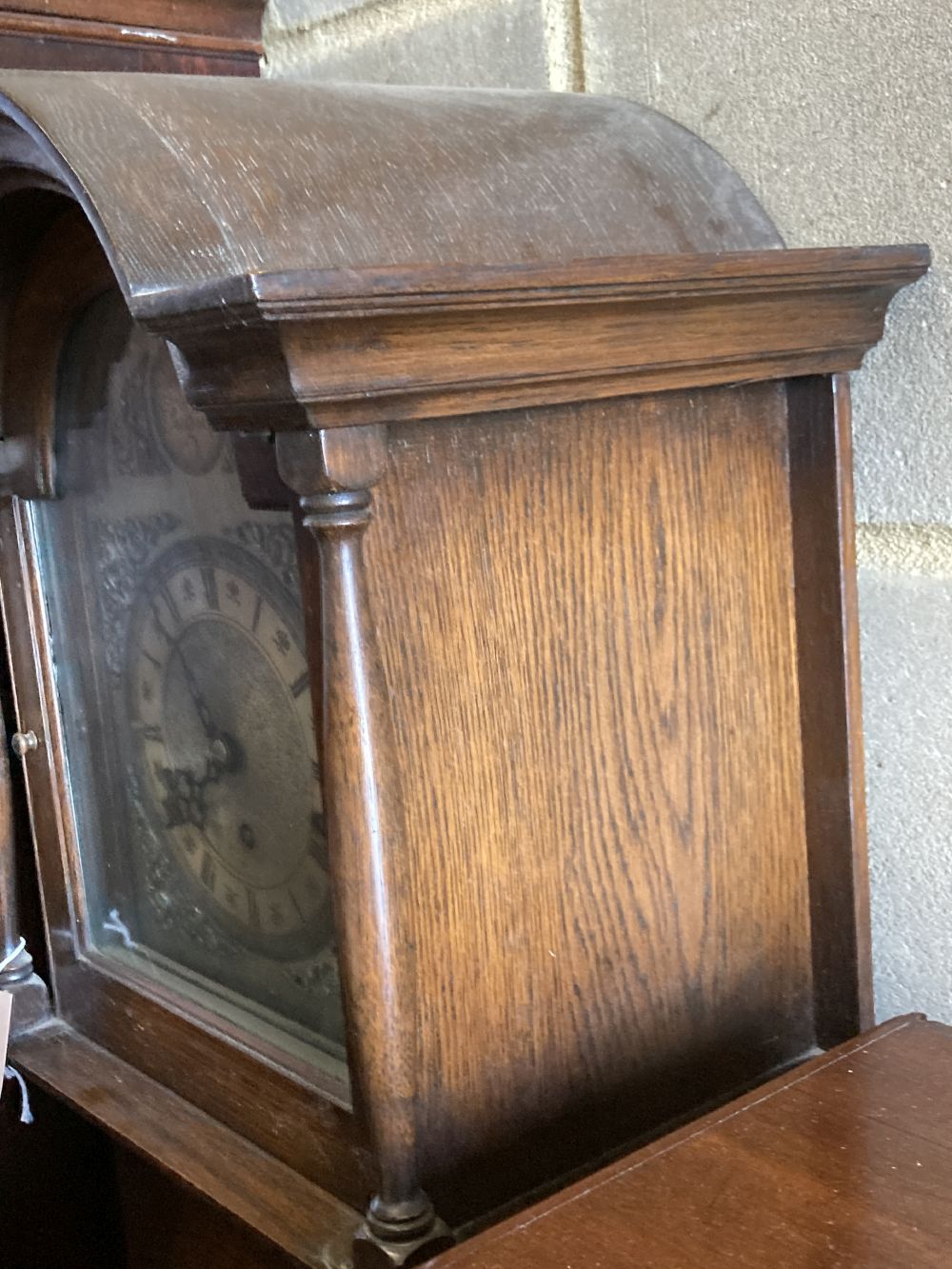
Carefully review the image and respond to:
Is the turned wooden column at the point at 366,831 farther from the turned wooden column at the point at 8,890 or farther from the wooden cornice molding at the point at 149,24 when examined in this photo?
the wooden cornice molding at the point at 149,24

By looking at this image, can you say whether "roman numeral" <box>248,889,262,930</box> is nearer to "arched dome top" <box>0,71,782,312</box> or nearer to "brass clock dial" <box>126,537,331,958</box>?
"brass clock dial" <box>126,537,331,958</box>

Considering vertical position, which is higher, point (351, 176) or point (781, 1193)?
point (351, 176)

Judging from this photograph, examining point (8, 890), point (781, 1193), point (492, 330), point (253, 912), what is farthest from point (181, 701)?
point (781, 1193)

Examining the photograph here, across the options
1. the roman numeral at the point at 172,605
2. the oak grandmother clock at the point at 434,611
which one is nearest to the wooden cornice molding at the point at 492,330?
the oak grandmother clock at the point at 434,611

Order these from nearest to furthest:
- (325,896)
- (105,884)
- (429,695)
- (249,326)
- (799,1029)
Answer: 1. (249,326)
2. (429,695)
3. (325,896)
4. (799,1029)
5. (105,884)

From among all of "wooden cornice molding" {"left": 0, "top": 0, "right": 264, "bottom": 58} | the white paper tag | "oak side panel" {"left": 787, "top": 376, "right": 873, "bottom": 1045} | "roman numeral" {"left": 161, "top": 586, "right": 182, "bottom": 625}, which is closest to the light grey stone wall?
"oak side panel" {"left": 787, "top": 376, "right": 873, "bottom": 1045}

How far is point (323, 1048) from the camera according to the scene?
84cm

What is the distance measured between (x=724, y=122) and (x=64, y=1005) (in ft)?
2.78

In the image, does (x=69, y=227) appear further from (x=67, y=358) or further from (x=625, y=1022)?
(x=625, y=1022)

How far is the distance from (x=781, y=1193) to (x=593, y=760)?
257mm

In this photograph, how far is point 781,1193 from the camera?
66 cm

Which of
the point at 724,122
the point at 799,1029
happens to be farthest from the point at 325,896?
the point at 724,122

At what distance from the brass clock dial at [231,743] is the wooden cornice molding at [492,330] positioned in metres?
0.19

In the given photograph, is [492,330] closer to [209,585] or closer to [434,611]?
[434,611]
